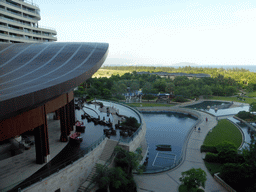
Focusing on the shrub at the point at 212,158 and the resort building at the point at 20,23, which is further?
the resort building at the point at 20,23

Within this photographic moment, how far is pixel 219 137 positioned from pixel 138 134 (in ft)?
57.6

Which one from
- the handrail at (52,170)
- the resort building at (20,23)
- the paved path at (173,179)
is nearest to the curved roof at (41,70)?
the handrail at (52,170)

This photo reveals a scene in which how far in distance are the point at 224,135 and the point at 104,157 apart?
962 inches

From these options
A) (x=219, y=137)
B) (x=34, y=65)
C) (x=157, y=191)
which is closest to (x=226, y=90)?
(x=219, y=137)

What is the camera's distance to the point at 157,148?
2892 centimetres

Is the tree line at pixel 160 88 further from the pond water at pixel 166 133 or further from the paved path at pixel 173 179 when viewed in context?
the paved path at pixel 173 179

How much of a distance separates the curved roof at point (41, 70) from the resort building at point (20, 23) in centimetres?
3440

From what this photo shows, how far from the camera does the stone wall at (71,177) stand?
1278 centimetres

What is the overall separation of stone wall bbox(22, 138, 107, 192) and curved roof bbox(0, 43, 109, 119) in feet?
19.6

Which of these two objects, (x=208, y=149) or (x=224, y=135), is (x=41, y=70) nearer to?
(x=208, y=149)

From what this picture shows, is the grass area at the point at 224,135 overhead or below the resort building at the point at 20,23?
below

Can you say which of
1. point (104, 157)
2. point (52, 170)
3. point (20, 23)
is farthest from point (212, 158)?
point (20, 23)

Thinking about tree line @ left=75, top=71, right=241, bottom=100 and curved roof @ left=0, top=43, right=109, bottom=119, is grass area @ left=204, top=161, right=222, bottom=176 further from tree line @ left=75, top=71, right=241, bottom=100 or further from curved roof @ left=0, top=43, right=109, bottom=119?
tree line @ left=75, top=71, right=241, bottom=100

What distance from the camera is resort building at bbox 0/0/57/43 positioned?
168 feet
